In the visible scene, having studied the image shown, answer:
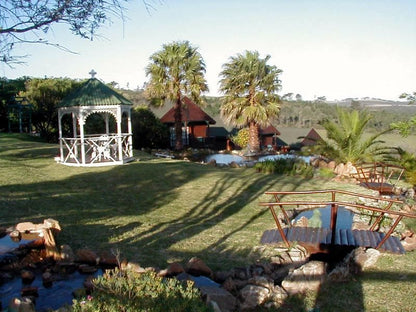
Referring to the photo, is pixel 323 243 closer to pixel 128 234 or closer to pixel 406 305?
pixel 406 305

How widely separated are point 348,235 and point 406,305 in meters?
2.17

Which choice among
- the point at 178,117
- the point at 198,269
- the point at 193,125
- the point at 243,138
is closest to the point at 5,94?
the point at 178,117

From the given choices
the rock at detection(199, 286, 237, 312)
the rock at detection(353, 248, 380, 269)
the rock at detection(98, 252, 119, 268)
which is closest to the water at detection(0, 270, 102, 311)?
the rock at detection(98, 252, 119, 268)

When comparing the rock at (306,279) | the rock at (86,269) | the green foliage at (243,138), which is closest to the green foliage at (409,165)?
the rock at (306,279)

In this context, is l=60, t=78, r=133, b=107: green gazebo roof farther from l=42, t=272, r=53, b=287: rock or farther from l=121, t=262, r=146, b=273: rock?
l=121, t=262, r=146, b=273: rock

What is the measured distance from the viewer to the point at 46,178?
1314cm

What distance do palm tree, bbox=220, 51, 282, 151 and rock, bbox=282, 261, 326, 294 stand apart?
22.0 m

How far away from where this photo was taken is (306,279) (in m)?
4.84

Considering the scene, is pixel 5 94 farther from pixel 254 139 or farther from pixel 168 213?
pixel 168 213

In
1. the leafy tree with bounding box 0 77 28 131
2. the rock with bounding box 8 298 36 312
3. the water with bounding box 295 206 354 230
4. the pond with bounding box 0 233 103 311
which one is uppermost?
the leafy tree with bounding box 0 77 28 131

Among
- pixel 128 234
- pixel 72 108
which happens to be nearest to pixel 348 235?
pixel 128 234

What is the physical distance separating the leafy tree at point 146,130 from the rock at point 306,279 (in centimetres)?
2535

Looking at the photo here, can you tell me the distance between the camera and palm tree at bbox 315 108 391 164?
17805 mm

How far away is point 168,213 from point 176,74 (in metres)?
18.0
